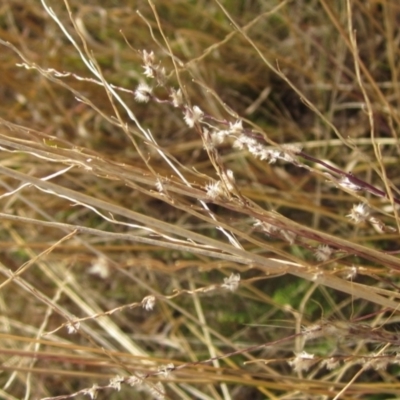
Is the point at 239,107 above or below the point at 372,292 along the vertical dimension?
below

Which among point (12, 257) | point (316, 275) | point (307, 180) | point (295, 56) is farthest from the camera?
point (12, 257)

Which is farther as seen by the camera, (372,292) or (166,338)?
(166,338)

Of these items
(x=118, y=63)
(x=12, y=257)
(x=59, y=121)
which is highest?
(x=118, y=63)

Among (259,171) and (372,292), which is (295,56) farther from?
(372,292)

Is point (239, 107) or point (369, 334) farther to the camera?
point (239, 107)

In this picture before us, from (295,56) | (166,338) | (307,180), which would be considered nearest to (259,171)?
(307,180)

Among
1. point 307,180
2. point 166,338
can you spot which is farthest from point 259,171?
point 166,338

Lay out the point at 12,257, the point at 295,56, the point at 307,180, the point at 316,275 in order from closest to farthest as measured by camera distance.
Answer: the point at 316,275 → the point at 307,180 → the point at 295,56 → the point at 12,257

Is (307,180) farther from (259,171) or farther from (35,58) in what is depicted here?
(35,58)

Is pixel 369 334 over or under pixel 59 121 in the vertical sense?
over
